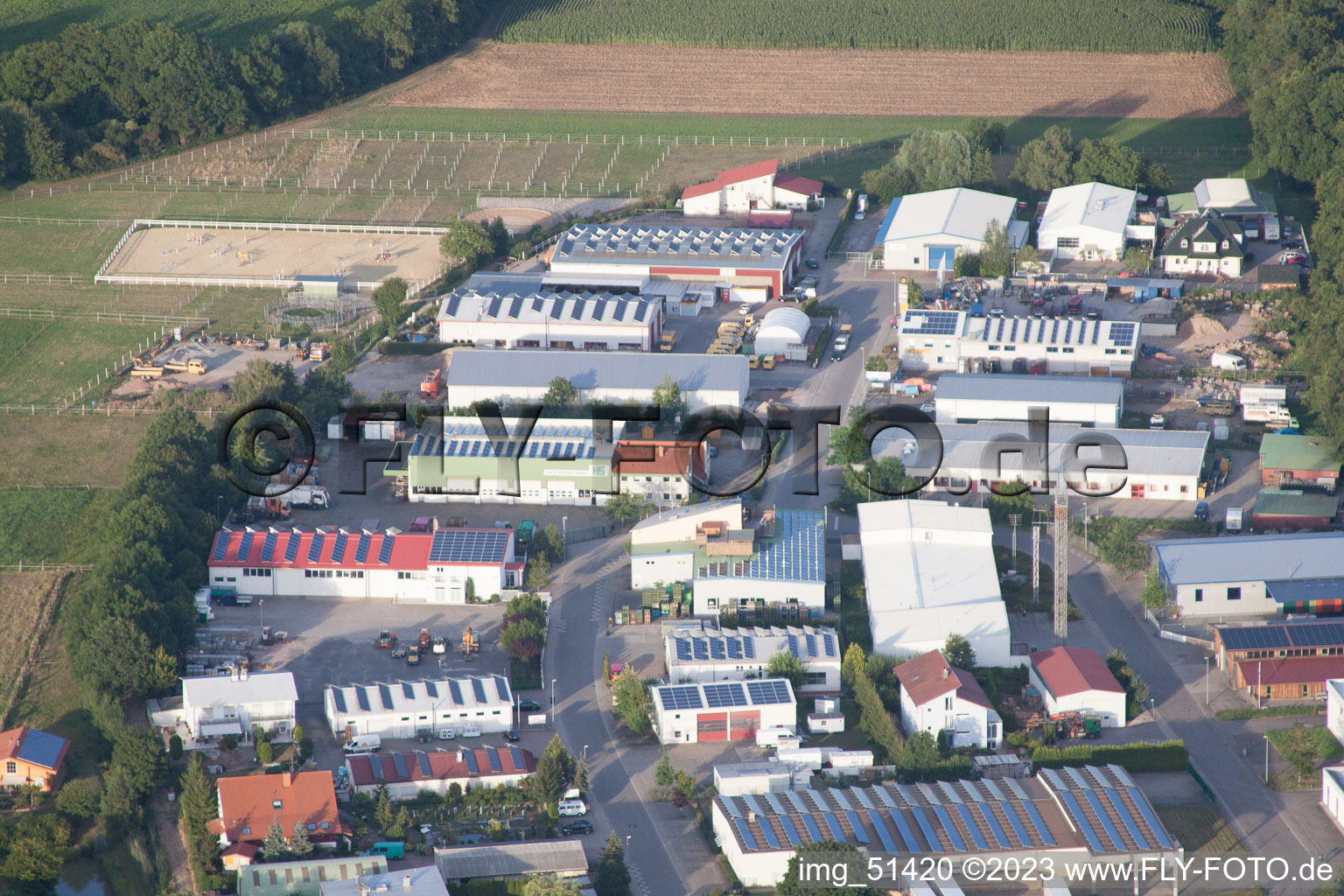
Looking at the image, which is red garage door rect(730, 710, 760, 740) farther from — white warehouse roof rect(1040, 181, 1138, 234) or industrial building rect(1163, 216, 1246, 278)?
white warehouse roof rect(1040, 181, 1138, 234)

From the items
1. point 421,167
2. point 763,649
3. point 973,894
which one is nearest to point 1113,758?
point 973,894

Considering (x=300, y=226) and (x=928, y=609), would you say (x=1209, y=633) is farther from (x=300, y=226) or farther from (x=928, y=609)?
(x=300, y=226)

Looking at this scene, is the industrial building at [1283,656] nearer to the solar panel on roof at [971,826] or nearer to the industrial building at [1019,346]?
the solar panel on roof at [971,826]

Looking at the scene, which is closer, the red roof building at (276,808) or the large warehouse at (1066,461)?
the red roof building at (276,808)

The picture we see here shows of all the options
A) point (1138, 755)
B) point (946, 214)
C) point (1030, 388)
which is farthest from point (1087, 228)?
point (1138, 755)

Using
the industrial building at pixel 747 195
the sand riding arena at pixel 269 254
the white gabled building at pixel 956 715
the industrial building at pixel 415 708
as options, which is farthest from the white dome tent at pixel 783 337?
the industrial building at pixel 415 708

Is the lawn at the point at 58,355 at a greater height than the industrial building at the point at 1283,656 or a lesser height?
lesser
